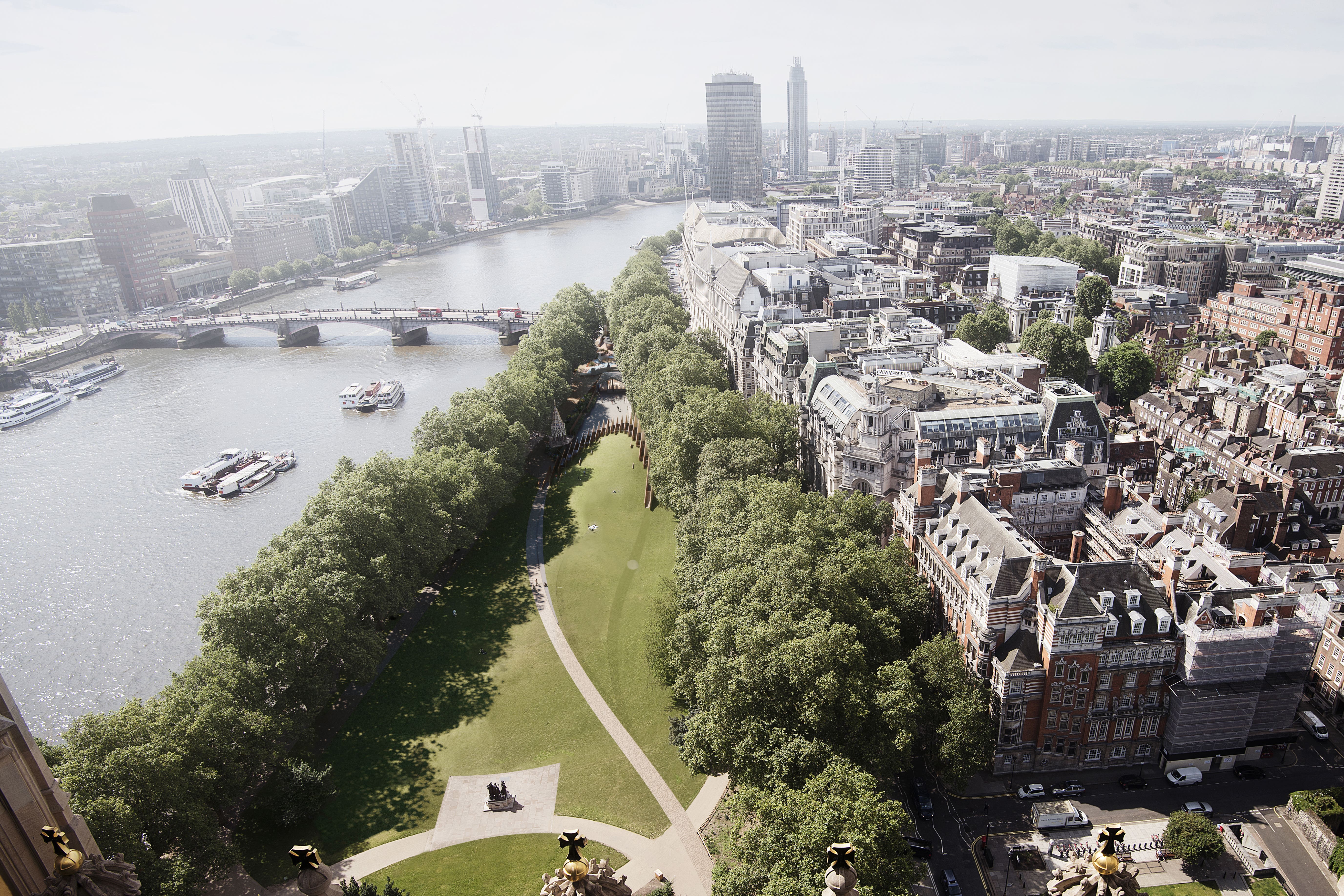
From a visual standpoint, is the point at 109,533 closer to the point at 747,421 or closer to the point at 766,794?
the point at 747,421

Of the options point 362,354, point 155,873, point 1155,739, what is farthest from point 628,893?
point 362,354

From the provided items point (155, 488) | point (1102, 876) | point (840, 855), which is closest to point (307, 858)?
point (840, 855)

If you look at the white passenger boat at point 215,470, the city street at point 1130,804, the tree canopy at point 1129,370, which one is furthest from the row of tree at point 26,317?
the tree canopy at point 1129,370

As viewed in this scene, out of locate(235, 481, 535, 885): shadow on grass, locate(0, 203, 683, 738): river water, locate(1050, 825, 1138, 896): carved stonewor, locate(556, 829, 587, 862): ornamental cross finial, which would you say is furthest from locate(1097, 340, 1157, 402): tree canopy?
locate(556, 829, 587, 862): ornamental cross finial

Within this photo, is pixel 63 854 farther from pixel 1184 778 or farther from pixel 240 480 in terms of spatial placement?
pixel 240 480

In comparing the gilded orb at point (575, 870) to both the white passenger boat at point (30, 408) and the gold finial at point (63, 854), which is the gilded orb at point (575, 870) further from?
the white passenger boat at point (30, 408)

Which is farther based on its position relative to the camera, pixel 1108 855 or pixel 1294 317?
pixel 1294 317

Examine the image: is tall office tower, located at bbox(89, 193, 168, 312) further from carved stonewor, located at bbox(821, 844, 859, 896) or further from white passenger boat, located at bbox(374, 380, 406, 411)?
carved stonewor, located at bbox(821, 844, 859, 896)
